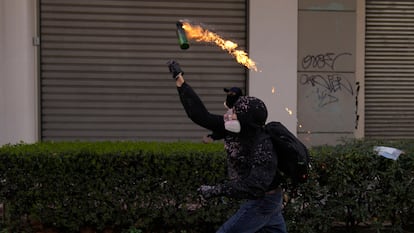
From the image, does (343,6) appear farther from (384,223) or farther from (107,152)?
(107,152)

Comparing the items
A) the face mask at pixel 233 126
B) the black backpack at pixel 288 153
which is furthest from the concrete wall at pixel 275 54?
the face mask at pixel 233 126

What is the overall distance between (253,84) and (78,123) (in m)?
2.75

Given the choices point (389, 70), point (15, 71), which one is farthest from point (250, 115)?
point (389, 70)

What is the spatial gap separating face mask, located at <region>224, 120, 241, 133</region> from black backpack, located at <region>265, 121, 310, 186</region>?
258mm

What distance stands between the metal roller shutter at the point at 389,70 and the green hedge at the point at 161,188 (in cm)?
380

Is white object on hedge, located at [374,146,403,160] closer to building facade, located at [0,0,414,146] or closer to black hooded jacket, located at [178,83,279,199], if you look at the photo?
black hooded jacket, located at [178,83,279,199]

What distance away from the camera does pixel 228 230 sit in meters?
3.81

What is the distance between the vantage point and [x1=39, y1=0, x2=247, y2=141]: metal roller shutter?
816 centimetres

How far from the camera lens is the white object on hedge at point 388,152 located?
5.61 meters

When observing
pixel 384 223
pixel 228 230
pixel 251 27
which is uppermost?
pixel 251 27

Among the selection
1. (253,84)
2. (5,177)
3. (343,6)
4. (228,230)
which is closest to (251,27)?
(253,84)

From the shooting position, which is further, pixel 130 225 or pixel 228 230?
pixel 130 225

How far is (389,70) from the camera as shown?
934 cm

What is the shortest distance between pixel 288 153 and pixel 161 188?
2147mm
